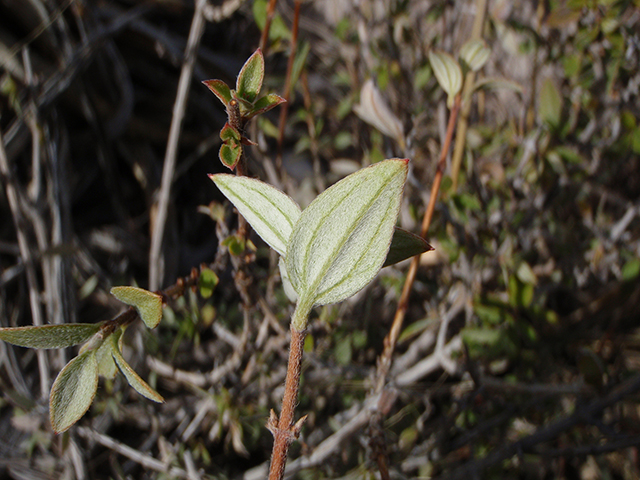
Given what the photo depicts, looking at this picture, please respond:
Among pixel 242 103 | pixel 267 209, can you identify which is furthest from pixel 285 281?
pixel 242 103

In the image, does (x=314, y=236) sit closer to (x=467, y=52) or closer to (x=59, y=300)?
(x=467, y=52)

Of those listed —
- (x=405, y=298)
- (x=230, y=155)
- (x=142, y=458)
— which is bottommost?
(x=142, y=458)

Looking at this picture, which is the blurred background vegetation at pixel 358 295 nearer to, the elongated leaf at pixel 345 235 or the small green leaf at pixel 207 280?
the small green leaf at pixel 207 280

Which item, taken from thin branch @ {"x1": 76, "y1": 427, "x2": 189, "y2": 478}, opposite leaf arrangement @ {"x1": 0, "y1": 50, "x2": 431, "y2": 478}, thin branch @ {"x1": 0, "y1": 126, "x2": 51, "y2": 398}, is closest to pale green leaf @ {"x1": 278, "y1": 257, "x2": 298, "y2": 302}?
opposite leaf arrangement @ {"x1": 0, "y1": 50, "x2": 431, "y2": 478}

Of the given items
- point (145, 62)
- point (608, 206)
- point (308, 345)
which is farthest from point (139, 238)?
point (608, 206)

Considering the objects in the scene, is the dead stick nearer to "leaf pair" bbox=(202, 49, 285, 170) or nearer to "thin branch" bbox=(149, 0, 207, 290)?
"leaf pair" bbox=(202, 49, 285, 170)

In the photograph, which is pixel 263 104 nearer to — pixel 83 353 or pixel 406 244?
pixel 406 244
